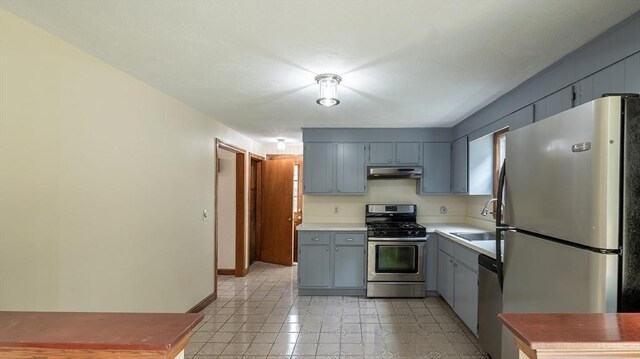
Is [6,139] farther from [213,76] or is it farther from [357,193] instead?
[357,193]

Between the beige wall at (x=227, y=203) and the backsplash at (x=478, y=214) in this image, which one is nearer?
the backsplash at (x=478, y=214)

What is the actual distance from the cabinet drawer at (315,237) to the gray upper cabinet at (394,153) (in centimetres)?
119

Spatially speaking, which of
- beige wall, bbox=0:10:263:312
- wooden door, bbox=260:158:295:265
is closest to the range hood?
wooden door, bbox=260:158:295:265

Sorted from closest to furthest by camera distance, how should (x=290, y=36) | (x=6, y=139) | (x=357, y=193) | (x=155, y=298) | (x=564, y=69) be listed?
(x=6, y=139), (x=290, y=36), (x=564, y=69), (x=155, y=298), (x=357, y=193)

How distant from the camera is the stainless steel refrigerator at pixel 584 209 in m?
1.12

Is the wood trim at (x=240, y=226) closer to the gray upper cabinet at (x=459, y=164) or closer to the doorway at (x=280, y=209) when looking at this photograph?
the doorway at (x=280, y=209)

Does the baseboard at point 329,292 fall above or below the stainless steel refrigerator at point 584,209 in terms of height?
below

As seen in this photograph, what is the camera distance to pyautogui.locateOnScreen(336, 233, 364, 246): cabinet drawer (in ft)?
12.5

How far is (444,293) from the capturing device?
11.4ft

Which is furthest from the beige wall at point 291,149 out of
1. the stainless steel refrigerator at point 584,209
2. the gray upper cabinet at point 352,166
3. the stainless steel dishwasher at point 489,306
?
the stainless steel refrigerator at point 584,209

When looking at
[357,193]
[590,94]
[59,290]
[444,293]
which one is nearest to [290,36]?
[590,94]

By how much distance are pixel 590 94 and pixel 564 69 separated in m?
0.30

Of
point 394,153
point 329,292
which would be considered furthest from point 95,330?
point 394,153

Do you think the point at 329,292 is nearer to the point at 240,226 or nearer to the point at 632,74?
the point at 240,226
